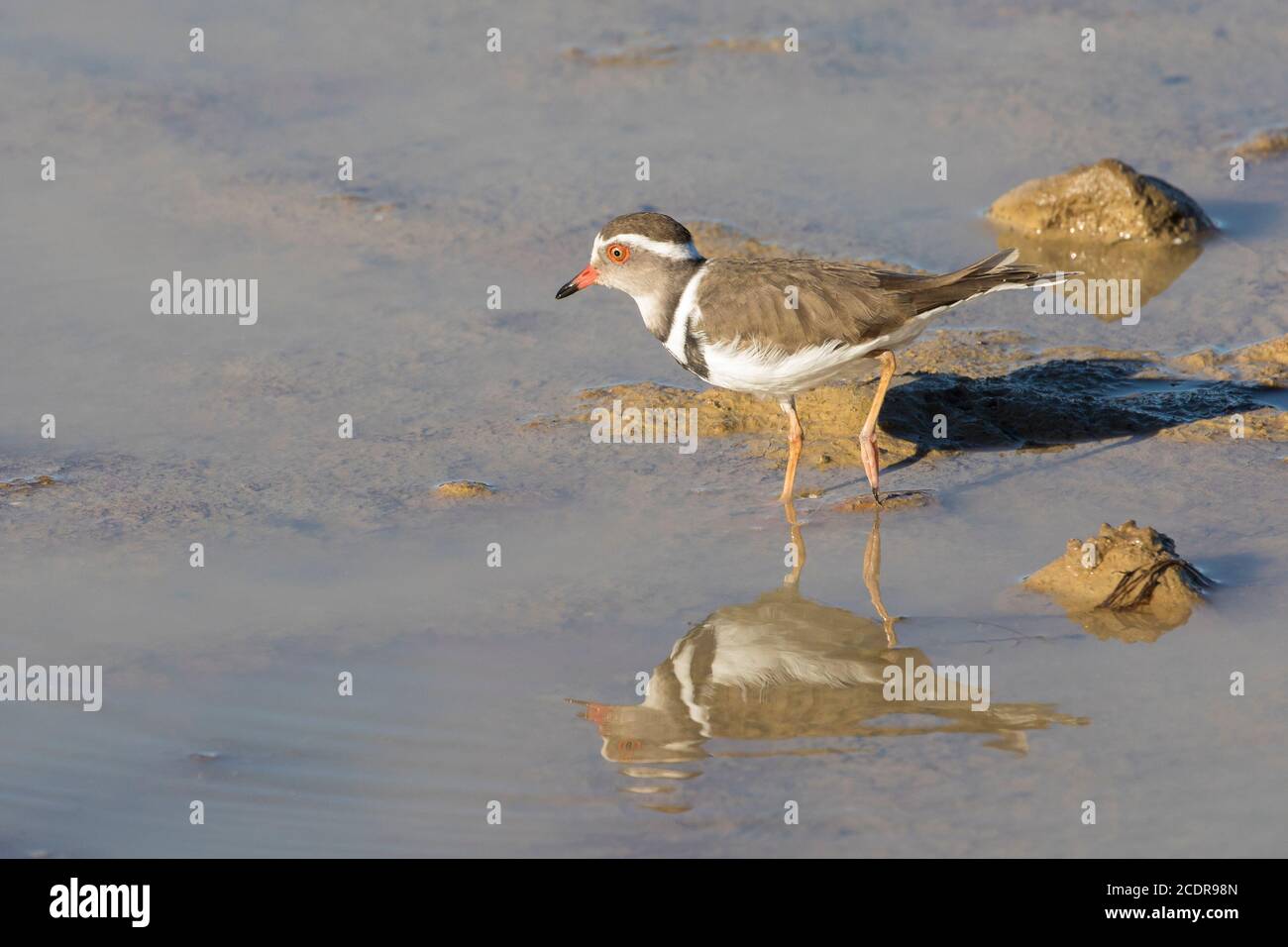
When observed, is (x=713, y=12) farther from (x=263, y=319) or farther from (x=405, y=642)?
(x=405, y=642)

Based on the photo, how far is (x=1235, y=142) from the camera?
12773mm

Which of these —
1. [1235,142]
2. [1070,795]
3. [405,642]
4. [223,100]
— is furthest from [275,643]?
[1235,142]

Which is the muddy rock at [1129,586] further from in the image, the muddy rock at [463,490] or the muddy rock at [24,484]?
the muddy rock at [24,484]

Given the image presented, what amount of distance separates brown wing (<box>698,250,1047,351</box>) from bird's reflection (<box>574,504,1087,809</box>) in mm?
1399

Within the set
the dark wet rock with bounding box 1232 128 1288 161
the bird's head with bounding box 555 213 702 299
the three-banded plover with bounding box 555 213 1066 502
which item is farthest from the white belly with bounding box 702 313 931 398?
the dark wet rock with bounding box 1232 128 1288 161

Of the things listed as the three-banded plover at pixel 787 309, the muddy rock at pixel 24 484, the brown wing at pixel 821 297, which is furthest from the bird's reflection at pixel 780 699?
the muddy rock at pixel 24 484

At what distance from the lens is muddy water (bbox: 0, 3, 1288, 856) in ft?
21.3

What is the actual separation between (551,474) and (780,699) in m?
2.37

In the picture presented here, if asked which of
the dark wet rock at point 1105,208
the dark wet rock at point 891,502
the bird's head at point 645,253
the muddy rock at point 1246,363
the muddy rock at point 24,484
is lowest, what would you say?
the dark wet rock at point 891,502

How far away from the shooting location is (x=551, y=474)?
900cm

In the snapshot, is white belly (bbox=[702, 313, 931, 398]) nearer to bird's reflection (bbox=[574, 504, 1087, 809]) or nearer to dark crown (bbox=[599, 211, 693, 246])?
dark crown (bbox=[599, 211, 693, 246])

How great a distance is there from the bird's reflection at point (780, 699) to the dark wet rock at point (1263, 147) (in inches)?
256

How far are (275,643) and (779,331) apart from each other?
3021 millimetres

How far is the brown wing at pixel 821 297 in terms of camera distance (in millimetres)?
8562
